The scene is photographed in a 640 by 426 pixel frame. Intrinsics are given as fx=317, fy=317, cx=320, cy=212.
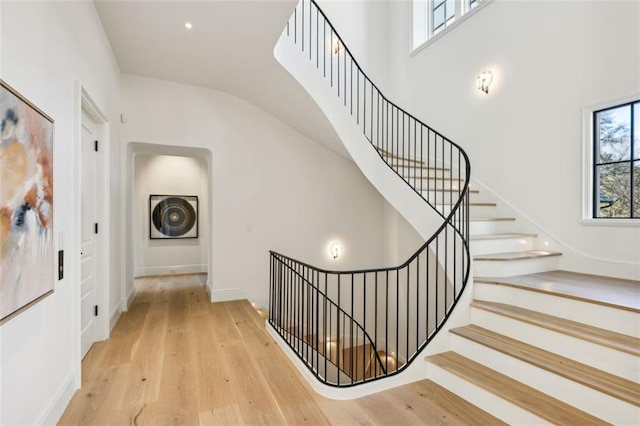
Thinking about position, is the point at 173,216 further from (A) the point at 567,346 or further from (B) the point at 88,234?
(A) the point at 567,346

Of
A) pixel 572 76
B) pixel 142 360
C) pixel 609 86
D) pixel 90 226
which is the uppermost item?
pixel 572 76

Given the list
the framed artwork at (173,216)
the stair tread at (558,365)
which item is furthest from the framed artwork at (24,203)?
the framed artwork at (173,216)

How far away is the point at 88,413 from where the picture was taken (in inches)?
83.0

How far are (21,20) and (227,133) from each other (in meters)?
3.38

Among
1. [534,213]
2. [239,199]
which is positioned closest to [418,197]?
[534,213]

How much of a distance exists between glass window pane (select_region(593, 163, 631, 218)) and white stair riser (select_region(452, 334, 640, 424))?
2237 mm

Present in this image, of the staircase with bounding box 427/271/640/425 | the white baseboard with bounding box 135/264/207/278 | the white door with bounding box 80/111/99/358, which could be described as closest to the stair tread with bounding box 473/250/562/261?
the staircase with bounding box 427/271/640/425

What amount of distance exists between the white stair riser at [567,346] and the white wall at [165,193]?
5.86m

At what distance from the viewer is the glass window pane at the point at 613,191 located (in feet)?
10.5

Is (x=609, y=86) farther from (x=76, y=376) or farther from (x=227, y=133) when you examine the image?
(x=76, y=376)

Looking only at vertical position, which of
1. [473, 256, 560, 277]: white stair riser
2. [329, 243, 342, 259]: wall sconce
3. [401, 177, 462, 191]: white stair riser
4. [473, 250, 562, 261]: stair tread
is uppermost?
[401, 177, 462, 191]: white stair riser

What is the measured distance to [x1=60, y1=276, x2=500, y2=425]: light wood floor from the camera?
6.79 ft

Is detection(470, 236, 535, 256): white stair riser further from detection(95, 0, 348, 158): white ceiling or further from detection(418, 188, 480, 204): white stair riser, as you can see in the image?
detection(95, 0, 348, 158): white ceiling

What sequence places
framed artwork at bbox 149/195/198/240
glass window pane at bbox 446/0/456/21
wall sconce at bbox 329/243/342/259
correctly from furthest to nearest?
framed artwork at bbox 149/195/198/240 < wall sconce at bbox 329/243/342/259 < glass window pane at bbox 446/0/456/21
